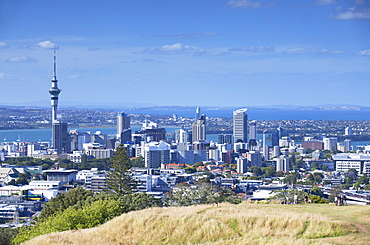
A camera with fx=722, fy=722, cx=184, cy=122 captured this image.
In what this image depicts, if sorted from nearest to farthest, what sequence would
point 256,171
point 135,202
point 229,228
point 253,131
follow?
point 229,228, point 135,202, point 256,171, point 253,131

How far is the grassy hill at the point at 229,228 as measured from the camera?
1025 cm

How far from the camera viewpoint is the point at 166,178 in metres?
48.8

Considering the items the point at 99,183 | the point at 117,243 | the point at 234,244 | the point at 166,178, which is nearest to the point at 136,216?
the point at 117,243

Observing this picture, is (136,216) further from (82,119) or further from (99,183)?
(82,119)

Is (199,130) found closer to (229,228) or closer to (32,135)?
(32,135)

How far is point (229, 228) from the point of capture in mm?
10719

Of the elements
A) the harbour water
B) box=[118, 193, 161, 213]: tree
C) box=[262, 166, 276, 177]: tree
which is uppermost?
box=[118, 193, 161, 213]: tree

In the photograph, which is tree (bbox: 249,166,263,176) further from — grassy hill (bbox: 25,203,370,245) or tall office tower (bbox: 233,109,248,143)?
A: grassy hill (bbox: 25,203,370,245)

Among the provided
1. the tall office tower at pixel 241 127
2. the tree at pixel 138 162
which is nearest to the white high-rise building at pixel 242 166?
the tree at pixel 138 162

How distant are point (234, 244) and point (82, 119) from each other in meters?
161

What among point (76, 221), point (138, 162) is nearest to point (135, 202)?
point (76, 221)

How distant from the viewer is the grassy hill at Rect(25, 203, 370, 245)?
33.6 feet

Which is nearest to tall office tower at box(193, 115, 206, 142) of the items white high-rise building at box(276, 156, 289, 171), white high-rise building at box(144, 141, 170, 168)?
white high-rise building at box(144, 141, 170, 168)

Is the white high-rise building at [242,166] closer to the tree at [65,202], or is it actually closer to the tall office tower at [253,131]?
the tree at [65,202]
